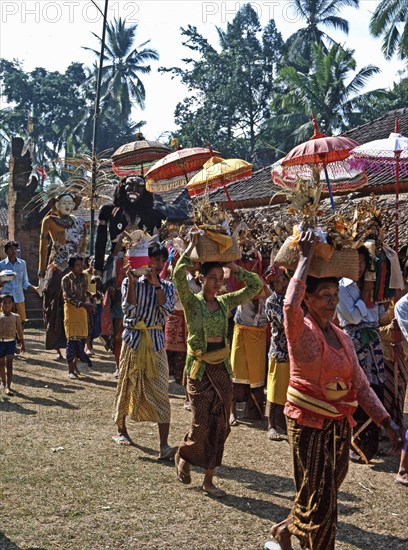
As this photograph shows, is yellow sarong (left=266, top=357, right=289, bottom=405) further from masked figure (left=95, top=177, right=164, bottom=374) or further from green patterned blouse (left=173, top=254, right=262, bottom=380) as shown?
masked figure (left=95, top=177, right=164, bottom=374)

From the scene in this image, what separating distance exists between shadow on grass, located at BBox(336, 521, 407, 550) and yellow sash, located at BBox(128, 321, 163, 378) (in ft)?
7.69

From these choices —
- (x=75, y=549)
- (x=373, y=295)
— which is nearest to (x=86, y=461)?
(x=75, y=549)

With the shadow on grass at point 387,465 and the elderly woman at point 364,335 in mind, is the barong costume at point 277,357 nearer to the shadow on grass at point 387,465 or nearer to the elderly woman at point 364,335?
the elderly woman at point 364,335

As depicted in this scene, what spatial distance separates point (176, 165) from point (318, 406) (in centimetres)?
791

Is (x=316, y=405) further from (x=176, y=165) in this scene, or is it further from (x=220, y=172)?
(x=176, y=165)

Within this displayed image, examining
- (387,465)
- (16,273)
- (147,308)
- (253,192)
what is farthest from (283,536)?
(253,192)

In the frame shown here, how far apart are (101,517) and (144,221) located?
5558mm

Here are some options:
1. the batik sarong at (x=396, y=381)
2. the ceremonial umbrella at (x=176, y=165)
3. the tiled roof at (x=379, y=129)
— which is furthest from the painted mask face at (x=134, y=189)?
the tiled roof at (x=379, y=129)

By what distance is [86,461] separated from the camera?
6438 mm

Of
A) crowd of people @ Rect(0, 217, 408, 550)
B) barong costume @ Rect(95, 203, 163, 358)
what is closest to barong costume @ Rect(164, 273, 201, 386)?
crowd of people @ Rect(0, 217, 408, 550)

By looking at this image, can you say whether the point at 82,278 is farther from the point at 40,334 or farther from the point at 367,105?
the point at 367,105

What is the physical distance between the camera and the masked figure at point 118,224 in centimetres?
1012

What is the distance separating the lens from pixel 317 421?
4.02 m

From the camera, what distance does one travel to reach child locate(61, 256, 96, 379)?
11.0 meters
